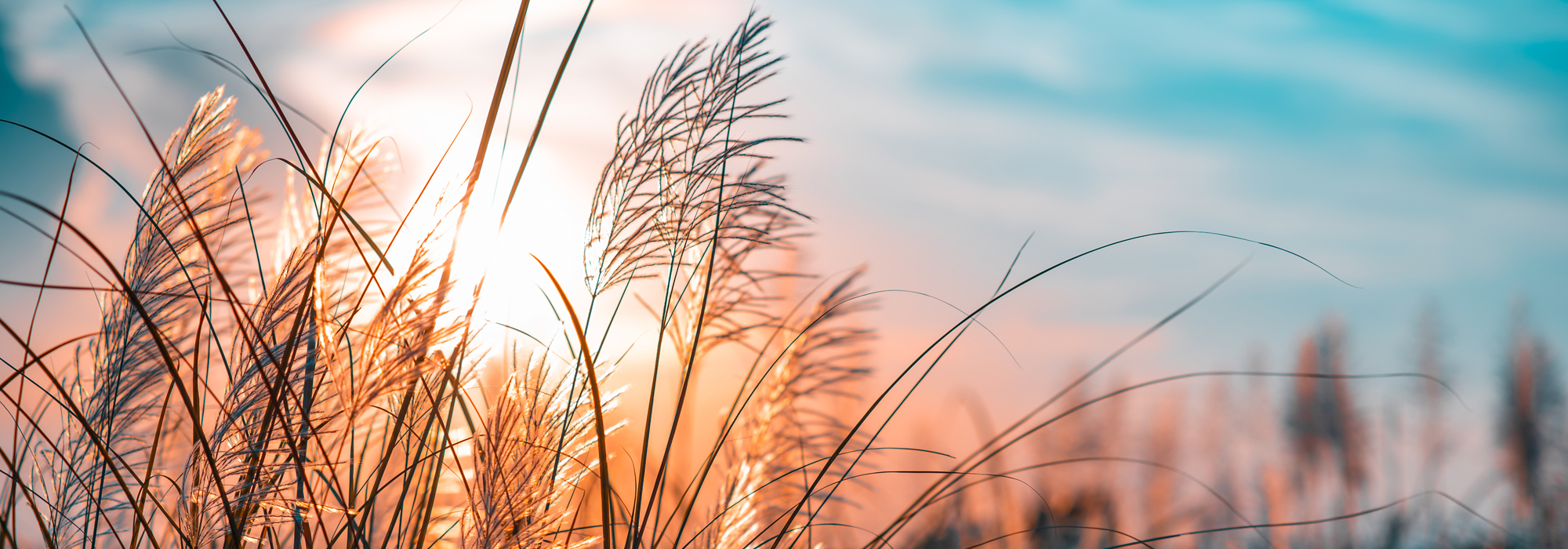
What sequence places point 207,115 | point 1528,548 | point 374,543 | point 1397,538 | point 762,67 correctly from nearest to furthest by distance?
point 762,67 < point 207,115 < point 374,543 < point 1397,538 < point 1528,548

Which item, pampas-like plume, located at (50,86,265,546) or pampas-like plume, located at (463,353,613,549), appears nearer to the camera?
pampas-like plume, located at (463,353,613,549)

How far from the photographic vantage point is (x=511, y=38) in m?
0.98

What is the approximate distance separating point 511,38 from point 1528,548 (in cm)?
861

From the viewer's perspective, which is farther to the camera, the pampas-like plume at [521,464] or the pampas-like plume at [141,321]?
the pampas-like plume at [141,321]

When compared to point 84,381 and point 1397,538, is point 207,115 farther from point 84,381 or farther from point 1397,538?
point 1397,538

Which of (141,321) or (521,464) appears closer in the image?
(521,464)

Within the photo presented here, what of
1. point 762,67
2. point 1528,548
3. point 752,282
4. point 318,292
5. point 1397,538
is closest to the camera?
point 318,292

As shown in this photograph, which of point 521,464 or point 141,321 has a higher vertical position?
point 141,321

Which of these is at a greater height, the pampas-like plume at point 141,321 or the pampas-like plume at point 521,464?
the pampas-like plume at point 141,321

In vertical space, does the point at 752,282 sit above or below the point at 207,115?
below

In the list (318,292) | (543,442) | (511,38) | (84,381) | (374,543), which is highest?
(511,38)

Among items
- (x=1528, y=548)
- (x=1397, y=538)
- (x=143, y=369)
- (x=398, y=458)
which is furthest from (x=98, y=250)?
(x=1528, y=548)

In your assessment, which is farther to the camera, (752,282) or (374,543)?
(374,543)

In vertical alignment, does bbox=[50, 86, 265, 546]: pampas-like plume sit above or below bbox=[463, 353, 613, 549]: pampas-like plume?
above
